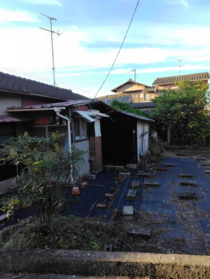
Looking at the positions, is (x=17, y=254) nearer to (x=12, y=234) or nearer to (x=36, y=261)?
(x=36, y=261)

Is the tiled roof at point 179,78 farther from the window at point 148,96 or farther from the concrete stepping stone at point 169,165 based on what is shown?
the concrete stepping stone at point 169,165

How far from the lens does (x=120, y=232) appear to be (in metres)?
3.60

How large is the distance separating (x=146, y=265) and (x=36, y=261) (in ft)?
4.23

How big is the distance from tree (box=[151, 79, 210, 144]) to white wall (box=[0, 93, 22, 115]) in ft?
36.1

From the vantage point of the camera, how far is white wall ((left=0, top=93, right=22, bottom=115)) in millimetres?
5773

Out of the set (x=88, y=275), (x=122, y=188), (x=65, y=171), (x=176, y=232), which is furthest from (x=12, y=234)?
(x=122, y=188)

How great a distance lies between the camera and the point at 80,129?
24.7 ft

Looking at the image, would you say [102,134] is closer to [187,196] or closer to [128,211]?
[187,196]

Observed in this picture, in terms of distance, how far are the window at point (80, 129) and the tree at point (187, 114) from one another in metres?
8.49

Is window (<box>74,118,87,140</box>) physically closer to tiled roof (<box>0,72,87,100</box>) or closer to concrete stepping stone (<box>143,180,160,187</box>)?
tiled roof (<box>0,72,87,100</box>)

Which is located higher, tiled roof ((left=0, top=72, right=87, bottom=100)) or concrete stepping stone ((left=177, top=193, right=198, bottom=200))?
tiled roof ((left=0, top=72, right=87, bottom=100))

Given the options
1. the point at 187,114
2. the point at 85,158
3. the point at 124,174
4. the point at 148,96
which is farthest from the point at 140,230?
the point at 148,96

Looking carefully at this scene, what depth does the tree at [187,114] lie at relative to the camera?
13.9 meters

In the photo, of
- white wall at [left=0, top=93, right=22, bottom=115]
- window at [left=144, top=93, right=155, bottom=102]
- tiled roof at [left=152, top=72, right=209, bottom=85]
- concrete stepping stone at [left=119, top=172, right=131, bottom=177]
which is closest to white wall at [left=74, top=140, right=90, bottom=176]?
concrete stepping stone at [left=119, top=172, right=131, bottom=177]
